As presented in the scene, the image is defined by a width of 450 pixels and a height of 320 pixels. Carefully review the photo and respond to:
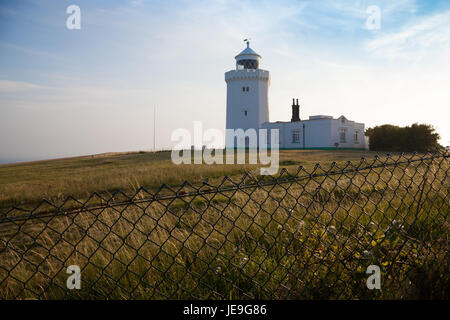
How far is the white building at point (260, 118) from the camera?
4012 cm

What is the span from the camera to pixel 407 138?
3759 cm

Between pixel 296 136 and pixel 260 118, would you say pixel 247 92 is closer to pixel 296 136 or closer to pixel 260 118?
pixel 260 118

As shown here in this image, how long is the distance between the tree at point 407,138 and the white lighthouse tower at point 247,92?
604 inches

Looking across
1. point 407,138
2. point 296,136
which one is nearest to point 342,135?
point 296,136

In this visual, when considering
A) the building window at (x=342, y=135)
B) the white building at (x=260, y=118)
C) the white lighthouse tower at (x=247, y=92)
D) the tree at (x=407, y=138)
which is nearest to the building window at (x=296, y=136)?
the white building at (x=260, y=118)

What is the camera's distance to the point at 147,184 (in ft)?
41.3

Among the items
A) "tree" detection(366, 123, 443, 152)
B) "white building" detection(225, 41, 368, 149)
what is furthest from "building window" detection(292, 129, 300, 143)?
"tree" detection(366, 123, 443, 152)

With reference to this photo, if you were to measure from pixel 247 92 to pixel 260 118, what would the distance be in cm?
380

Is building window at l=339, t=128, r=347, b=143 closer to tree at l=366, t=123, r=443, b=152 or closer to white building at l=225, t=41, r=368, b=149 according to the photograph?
white building at l=225, t=41, r=368, b=149

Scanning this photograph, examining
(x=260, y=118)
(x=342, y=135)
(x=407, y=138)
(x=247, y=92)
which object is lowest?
(x=407, y=138)

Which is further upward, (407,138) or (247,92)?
(247,92)

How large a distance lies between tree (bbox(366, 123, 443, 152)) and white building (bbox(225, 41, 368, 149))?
278 cm

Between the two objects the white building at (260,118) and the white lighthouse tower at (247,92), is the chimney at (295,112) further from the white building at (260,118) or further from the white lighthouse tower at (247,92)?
the white lighthouse tower at (247,92)

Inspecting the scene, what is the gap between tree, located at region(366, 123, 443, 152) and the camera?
121ft
